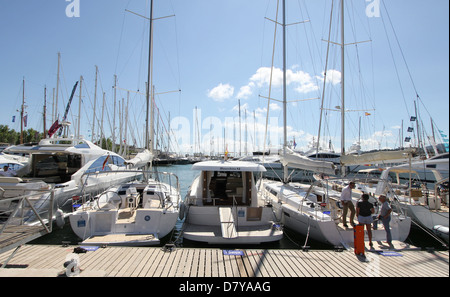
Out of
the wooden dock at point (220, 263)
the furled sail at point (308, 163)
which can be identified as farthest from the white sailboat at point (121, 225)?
the furled sail at point (308, 163)

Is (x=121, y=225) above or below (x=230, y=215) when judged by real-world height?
below

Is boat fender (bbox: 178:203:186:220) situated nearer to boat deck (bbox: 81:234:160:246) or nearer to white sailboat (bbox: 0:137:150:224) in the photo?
boat deck (bbox: 81:234:160:246)

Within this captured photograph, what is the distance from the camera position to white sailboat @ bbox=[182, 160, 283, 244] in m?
8.33

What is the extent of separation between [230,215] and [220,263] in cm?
308

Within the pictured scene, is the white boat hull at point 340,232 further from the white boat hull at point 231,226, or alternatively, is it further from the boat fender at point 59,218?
the boat fender at point 59,218

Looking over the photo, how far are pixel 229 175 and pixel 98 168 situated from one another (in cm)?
768

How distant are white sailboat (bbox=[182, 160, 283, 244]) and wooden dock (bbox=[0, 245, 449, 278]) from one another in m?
1.75

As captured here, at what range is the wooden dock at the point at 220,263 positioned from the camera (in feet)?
17.0

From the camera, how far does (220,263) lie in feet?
19.1

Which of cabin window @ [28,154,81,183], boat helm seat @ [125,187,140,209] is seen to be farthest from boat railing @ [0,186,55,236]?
cabin window @ [28,154,81,183]

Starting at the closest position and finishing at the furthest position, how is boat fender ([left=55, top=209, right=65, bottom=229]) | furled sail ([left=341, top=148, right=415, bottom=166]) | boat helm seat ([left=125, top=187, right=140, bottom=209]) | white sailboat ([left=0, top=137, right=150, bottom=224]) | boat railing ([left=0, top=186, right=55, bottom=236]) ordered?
boat railing ([left=0, top=186, right=55, bottom=236]), furled sail ([left=341, top=148, right=415, bottom=166]), boat helm seat ([left=125, top=187, right=140, bottom=209]), boat fender ([left=55, top=209, right=65, bottom=229]), white sailboat ([left=0, top=137, right=150, bottom=224])

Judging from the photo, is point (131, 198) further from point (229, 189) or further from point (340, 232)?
point (340, 232)

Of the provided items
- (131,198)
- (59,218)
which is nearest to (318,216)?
(131,198)
